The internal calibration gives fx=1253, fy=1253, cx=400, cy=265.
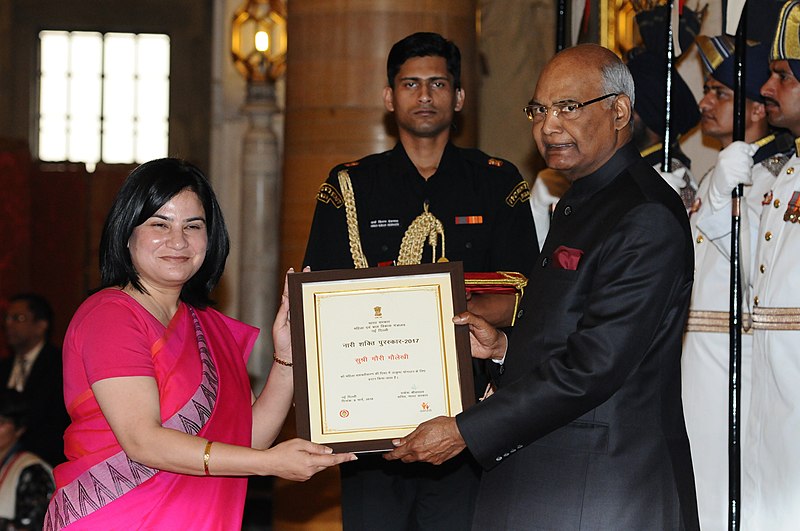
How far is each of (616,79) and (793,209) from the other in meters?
1.46

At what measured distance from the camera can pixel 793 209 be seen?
168 inches

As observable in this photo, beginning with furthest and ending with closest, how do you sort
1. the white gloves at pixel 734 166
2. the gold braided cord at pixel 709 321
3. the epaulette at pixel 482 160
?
the gold braided cord at pixel 709 321, the white gloves at pixel 734 166, the epaulette at pixel 482 160

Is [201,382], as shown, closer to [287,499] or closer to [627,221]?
[627,221]

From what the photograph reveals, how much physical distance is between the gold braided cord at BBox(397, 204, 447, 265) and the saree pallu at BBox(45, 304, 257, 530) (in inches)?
37.4

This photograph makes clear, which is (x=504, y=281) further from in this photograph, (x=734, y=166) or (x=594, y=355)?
(x=734, y=166)

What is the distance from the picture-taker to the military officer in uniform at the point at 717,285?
477 cm

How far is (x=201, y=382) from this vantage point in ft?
10.0

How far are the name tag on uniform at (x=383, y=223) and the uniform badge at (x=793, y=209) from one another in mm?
1370

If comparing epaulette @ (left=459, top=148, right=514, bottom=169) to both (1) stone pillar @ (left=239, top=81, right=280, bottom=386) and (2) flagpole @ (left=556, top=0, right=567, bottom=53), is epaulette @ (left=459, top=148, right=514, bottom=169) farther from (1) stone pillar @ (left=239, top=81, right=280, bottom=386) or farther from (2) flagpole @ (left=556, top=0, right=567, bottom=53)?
(1) stone pillar @ (left=239, top=81, right=280, bottom=386)

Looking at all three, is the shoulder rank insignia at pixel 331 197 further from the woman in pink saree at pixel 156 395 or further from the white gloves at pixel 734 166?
the white gloves at pixel 734 166

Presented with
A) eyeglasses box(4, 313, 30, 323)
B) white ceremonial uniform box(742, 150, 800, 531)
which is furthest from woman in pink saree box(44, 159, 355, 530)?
eyeglasses box(4, 313, 30, 323)

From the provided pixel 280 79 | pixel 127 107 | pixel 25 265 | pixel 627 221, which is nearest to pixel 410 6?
pixel 627 221

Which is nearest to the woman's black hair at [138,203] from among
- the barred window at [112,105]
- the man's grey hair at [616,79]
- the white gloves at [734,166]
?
the man's grey hair at [616,79]

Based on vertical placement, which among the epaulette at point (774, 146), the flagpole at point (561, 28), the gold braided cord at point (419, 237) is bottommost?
the gold braided cord at point (419, 237)
